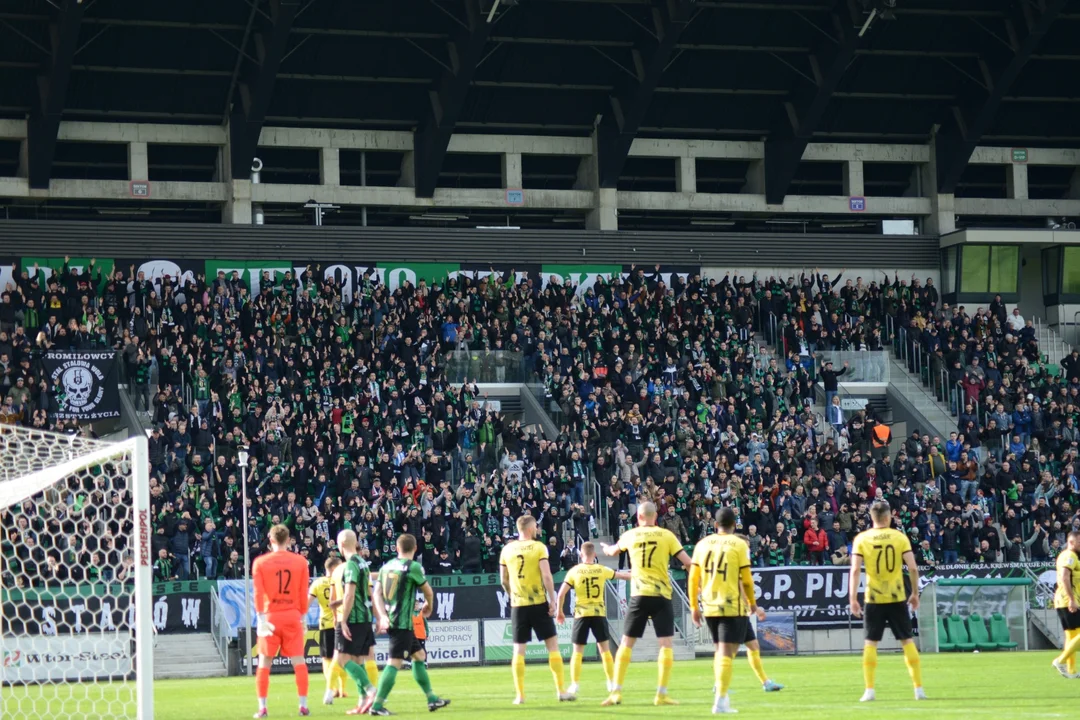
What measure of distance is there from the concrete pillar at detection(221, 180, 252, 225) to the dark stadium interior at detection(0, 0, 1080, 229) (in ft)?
5.65

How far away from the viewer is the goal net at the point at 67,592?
51.5 ft

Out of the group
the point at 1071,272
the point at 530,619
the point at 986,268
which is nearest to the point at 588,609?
the point at 530,619

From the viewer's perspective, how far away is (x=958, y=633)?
108 feet

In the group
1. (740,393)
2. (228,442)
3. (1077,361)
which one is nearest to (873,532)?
(228,442)

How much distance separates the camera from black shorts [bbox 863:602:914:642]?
54.8ft

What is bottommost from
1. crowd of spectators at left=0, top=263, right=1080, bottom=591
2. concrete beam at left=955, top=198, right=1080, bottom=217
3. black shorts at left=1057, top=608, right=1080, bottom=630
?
black shorts at left=1057, top=608, right=1080, bottom=630

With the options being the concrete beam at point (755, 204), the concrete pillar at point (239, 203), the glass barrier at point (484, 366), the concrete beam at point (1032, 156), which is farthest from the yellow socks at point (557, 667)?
the concrete beam at point (1032, 156)

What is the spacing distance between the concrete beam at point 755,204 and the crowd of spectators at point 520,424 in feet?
10.5

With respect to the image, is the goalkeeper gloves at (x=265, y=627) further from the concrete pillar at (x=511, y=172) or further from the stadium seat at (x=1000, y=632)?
the concrete pillar at (x=511, y=172)

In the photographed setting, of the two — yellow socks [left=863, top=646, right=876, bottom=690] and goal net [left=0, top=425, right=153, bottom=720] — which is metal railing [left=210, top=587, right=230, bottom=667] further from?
yellow socks [left=863, top=646, right=876, bottom=690]

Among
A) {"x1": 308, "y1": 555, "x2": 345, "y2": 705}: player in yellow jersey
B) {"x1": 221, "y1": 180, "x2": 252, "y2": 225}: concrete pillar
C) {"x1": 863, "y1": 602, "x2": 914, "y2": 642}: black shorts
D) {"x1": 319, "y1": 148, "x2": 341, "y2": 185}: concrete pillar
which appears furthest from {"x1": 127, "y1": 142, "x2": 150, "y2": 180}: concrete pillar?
{"x1": 863, "y1": 602, "x2": 914, "y2": 642}: black shorts

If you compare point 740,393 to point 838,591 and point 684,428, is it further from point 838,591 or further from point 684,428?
point 838,591

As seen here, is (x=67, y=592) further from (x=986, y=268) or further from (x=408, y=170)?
(x=986, y=268)

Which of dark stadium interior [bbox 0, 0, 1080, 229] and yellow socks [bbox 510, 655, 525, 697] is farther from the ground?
dark stadium interior [bbox 0, 0, 1080, 229]
